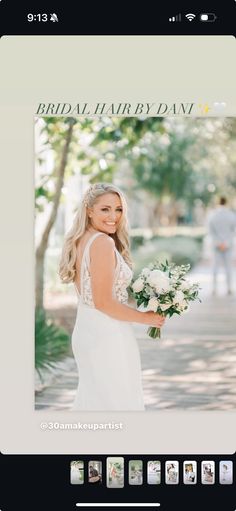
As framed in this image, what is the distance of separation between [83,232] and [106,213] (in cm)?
10

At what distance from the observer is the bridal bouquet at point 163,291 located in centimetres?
237

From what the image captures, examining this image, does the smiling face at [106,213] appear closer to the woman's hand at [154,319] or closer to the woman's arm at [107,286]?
the woman's arm at [107,286]

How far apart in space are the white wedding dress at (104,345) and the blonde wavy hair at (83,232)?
0.15 feet

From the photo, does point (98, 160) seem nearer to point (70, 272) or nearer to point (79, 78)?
point (70, 272)

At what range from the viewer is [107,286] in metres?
2.44

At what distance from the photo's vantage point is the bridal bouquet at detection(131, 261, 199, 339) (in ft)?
7.78

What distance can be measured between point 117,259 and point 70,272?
167mm

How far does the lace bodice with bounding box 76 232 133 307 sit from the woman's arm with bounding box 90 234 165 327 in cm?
2

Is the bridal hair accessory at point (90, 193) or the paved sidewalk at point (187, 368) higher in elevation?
the bridal hair accessory at point (90, 193)
